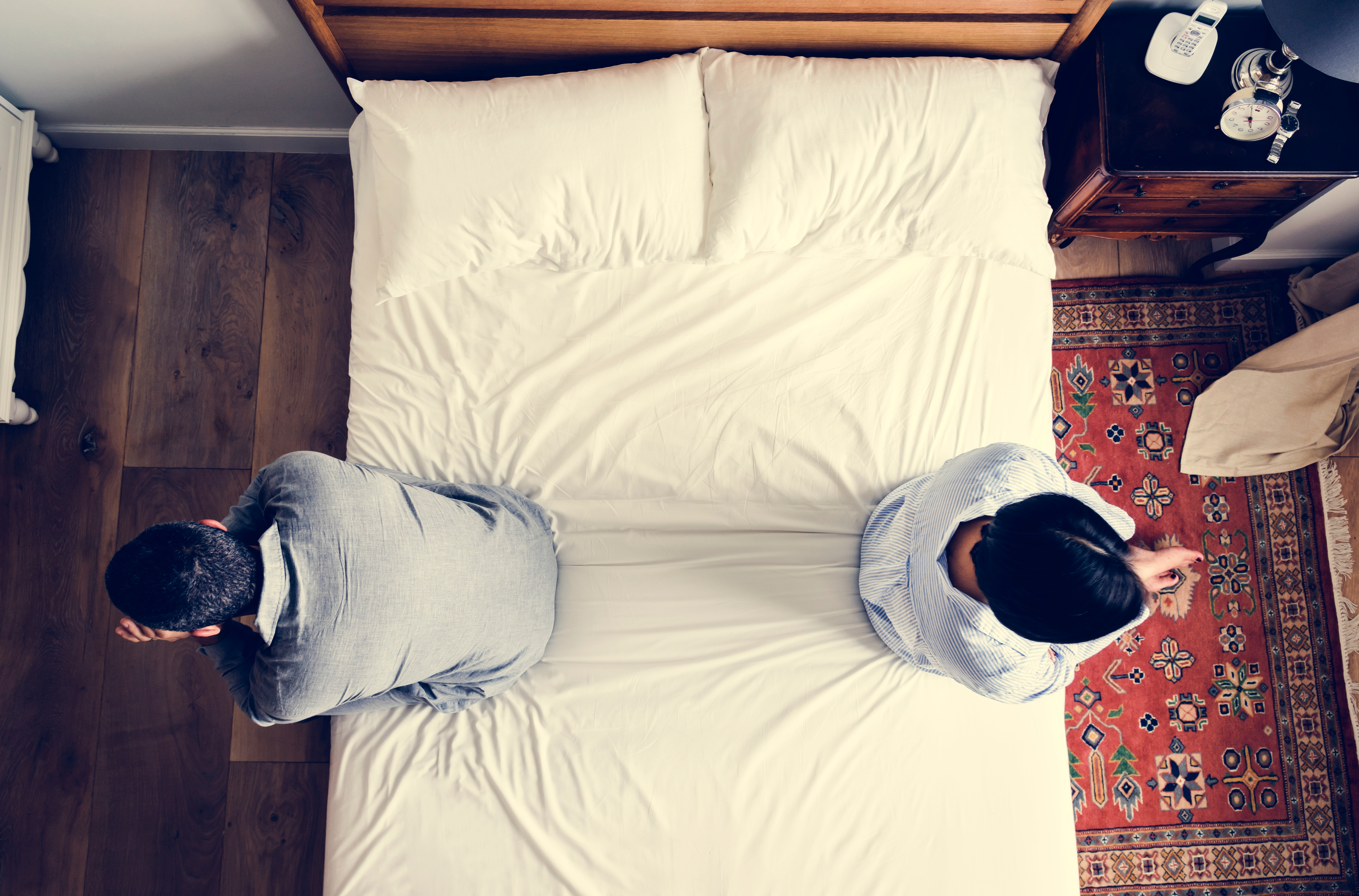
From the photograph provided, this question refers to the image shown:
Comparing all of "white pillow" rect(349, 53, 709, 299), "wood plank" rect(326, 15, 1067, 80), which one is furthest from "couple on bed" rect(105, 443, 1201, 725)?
"wood plank" rect(326, 15, 1067, 80)

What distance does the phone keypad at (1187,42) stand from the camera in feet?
5.06

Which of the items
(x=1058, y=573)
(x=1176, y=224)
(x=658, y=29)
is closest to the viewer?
(x=1058, y=573)

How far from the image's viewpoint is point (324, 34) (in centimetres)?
162

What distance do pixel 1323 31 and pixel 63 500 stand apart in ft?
9.85

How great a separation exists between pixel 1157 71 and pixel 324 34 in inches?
75.1

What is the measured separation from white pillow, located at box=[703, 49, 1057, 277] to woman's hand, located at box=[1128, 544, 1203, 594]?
2.41ft

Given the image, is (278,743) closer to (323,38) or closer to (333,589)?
(333,589)

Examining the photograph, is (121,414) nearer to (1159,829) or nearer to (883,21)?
(883,21)

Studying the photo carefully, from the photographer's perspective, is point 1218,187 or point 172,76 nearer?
point 1218,187

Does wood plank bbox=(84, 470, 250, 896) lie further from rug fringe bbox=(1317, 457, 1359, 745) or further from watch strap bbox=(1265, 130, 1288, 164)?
rug fringe bbox=(1317, 457, 1359, 745)

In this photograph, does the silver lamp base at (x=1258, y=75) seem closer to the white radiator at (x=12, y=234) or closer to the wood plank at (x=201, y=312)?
the wood plank at (x=201, y=312)

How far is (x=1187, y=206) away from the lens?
1790 mm

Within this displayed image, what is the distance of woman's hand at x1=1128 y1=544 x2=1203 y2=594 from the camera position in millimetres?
1052

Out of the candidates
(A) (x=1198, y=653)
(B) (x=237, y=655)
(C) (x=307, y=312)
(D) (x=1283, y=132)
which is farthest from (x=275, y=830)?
(D) (x=1283, y=132)
